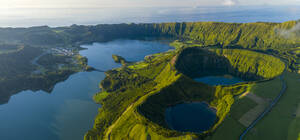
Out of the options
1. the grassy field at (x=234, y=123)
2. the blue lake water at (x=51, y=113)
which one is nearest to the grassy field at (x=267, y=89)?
the grassy field at (x=234, y=123)

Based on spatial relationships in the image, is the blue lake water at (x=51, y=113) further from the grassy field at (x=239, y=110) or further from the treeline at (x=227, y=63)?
the treeline at (x=227, y=63)

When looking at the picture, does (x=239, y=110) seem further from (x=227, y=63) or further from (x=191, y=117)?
(x=227, y=63)

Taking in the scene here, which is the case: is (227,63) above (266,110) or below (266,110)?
above

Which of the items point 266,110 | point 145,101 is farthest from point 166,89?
point 266,110

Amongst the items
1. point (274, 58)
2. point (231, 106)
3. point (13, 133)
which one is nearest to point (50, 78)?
point (13, 133)

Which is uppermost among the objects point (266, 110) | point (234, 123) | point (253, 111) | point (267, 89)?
point (267, 89)

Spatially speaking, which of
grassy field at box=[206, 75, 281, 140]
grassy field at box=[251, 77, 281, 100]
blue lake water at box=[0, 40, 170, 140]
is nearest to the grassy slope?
grassy field at box=[206, 75, 281, 140]
